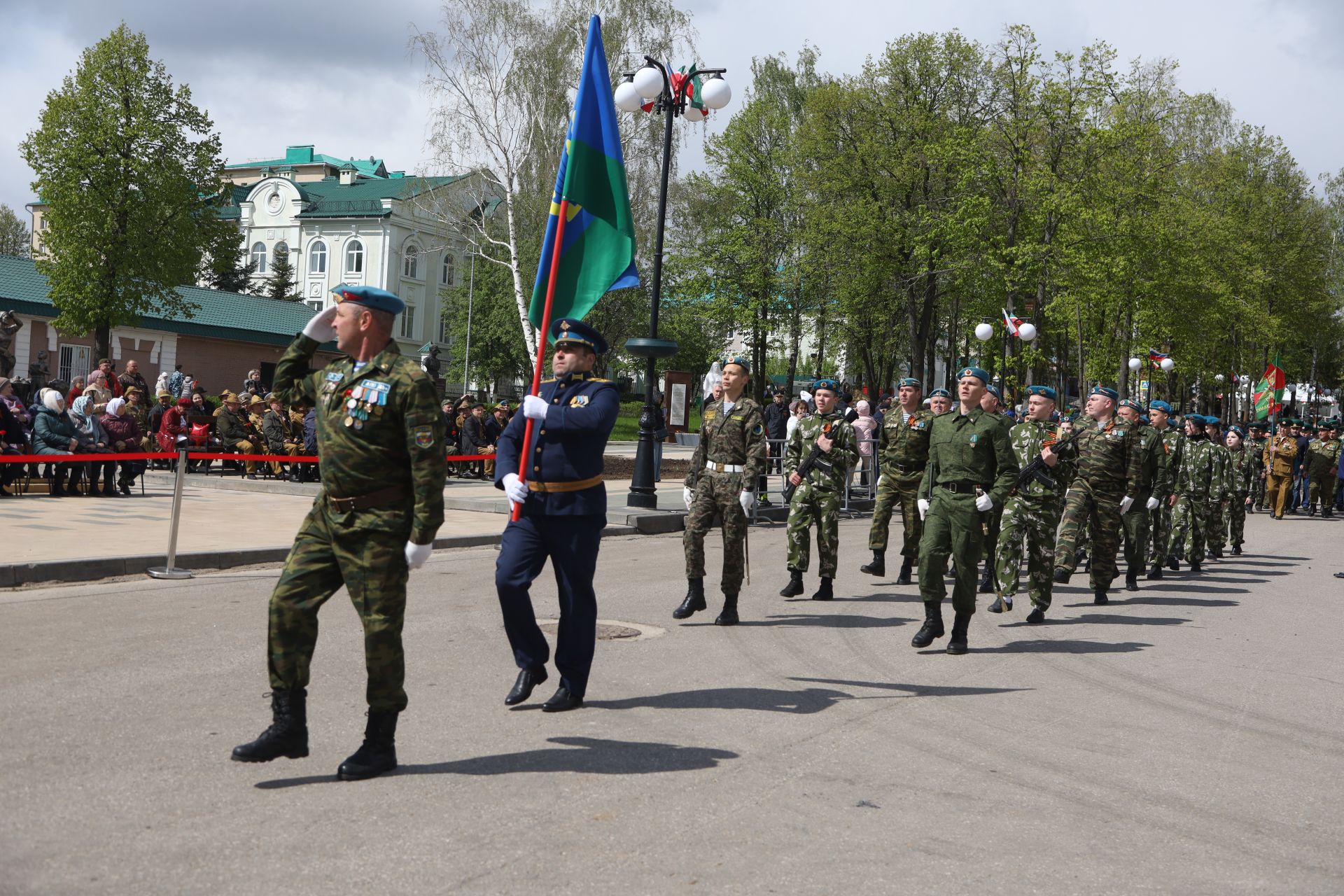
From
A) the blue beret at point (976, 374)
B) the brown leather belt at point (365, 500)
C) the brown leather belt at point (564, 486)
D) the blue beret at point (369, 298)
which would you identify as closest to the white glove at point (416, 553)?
the brown leather belt at point (365, 500)

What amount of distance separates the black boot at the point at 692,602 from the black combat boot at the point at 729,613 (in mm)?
179

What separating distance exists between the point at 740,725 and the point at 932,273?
36885 millimetres

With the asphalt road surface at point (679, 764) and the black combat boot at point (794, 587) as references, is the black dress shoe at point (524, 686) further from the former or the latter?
the black combat boot at point (794, 587)

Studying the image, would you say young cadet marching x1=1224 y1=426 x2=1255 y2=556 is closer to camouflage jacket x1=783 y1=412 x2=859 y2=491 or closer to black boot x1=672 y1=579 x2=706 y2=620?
camouflage jacket x1=783 y1=412 x2=859 y2=491

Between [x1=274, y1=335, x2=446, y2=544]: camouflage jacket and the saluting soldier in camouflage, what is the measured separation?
1212 centimetres

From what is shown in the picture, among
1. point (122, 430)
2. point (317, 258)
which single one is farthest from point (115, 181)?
point (317, 258)

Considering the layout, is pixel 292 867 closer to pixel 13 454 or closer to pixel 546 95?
pixel 13 454

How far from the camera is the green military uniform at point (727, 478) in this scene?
9.40m

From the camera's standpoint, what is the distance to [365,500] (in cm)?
502

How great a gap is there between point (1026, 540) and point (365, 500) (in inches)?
289

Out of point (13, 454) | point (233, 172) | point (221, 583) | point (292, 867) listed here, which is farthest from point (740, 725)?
point (233, 172)

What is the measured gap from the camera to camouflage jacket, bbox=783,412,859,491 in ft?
36.3

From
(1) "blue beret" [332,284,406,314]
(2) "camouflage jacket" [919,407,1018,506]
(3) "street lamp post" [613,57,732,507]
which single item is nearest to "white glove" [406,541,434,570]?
(1) "blue beret" [332,284,406,314]

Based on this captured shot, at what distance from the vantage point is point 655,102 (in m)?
19.0
